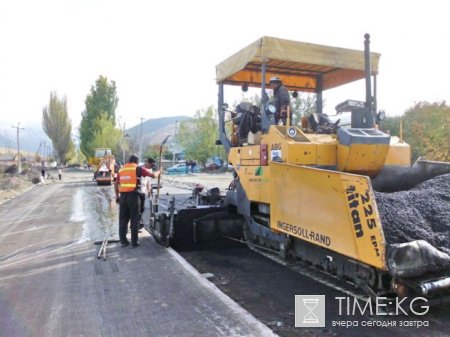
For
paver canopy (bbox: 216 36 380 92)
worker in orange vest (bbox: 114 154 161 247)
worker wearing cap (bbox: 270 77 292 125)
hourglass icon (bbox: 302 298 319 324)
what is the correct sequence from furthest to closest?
worker in orange vest (bbox: 114 154 161 247) → worker wearing cap (bbox: 270 77 292 125) → paver canopy (bbox: 216 36 380 92) → hourglass icon (bbox: 302 298 319 324)

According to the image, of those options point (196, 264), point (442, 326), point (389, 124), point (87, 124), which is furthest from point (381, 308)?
point (87, 124)

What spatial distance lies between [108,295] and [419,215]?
3.31 m

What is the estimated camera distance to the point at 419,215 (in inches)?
165

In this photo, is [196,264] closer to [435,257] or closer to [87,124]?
[435,257]

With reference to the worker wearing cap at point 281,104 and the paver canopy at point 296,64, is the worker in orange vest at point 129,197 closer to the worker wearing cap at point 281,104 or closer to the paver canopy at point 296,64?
the paver canopy at point 296,64

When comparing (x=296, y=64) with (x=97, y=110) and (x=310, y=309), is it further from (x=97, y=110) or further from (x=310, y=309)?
(x=97, y=110)

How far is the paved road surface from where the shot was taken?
12.2 feet

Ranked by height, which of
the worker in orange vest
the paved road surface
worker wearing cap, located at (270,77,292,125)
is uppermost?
worker wearing cap, located at (270,77,292,125)

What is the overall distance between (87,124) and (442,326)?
6264 cm

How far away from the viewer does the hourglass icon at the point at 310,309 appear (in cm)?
384

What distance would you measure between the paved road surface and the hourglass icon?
1.50 ft

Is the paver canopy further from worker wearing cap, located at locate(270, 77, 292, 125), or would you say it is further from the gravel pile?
the gravel pile

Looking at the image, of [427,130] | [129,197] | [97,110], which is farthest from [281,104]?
[97,110]

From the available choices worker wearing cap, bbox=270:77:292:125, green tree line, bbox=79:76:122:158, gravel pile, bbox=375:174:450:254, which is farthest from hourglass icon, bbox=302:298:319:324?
green tree line, bbox=79:76:122:158
